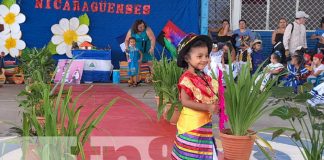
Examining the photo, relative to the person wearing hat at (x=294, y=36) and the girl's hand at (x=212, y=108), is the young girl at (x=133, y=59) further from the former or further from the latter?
the girl's hand at (x=212, y=108)

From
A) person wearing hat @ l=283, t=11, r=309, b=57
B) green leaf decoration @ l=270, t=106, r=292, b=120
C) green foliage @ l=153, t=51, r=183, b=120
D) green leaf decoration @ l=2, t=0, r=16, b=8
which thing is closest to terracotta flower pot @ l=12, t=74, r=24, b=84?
green leaf decoration @ l=2, t=0, r=16, b=8

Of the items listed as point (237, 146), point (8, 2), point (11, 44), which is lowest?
point (237, 146)

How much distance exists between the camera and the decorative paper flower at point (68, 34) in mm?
12219

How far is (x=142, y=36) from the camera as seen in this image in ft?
37.7

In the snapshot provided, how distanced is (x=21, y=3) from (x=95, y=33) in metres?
2.00

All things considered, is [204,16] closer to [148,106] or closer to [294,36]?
[294,36]

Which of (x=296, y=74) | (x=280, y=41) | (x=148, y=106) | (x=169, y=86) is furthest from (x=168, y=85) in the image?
(x=280, y=41)

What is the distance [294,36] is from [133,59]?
3949mm

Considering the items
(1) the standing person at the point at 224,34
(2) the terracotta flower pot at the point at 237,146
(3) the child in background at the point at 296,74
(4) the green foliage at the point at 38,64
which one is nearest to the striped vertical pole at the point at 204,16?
(1) the standing person at the point at 224,34

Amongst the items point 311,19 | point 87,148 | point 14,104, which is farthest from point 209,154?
point 311,19

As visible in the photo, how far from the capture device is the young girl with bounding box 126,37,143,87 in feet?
36.9

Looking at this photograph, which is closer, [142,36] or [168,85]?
[168,85]

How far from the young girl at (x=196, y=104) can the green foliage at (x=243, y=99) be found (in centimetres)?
96

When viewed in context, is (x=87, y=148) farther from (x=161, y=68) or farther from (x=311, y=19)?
(x=311, y=19)
